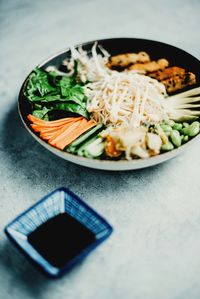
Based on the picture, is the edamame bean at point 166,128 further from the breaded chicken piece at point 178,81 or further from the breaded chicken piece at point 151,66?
the breaded chicken piece at point 151,66

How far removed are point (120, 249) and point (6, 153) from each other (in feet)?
4.34

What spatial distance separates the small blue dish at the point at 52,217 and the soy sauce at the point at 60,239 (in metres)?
0.01

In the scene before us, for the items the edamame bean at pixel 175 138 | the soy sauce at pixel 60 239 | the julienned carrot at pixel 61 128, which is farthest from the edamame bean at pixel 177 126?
the soy sauce at pixel 60 239

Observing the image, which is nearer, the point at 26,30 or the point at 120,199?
the point at 120,199

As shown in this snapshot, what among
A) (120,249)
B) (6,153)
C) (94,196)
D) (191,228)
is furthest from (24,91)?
(191,228)

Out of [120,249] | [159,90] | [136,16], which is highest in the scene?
[136,16]

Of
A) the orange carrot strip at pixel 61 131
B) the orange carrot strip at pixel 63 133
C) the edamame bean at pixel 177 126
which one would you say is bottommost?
the edamame bean at pixel 177 126

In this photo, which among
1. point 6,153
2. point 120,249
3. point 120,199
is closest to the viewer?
point 120,249

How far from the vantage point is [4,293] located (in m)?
2.09

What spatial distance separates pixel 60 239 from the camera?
2100 millimetres

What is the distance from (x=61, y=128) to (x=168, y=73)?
3.81ft

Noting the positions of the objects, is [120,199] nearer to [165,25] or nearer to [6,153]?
[6,153]

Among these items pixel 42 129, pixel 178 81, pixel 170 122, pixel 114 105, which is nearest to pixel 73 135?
pixel 42 129

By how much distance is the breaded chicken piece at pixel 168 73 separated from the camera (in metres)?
3.16
